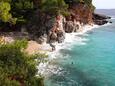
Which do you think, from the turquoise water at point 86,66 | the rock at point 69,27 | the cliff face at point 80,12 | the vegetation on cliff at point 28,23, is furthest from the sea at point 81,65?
the cliff face at point 80,12

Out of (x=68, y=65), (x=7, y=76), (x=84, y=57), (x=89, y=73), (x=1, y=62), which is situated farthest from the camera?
(x=84, y=57)

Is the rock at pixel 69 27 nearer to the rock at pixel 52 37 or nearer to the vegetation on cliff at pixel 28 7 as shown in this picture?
the vegetation on cliff at pixel 28 7

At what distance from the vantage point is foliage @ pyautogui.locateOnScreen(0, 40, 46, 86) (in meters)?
17.1

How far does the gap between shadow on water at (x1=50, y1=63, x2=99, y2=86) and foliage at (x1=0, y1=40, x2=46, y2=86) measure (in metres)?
8.71

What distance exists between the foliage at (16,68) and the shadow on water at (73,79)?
871 cm

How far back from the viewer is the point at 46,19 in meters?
48.1

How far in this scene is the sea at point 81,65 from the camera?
29734 mm

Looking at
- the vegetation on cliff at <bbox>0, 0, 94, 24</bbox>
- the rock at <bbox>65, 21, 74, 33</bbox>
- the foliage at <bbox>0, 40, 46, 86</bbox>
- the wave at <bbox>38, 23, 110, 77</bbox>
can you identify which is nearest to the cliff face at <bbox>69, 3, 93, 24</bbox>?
the rock at <bbox>65, 21, 74, 33</bbox>

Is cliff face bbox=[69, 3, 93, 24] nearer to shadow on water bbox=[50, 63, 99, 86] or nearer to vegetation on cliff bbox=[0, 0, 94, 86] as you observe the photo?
vegetation on cliff bbox=[0, 0, 94, 86]

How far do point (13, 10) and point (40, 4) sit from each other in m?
4.96

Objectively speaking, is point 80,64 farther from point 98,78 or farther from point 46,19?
point 46,19

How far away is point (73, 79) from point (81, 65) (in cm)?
656

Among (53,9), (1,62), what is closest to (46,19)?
(53,9)

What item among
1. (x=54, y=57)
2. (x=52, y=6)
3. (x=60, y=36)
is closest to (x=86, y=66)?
(x=54, y=57)
